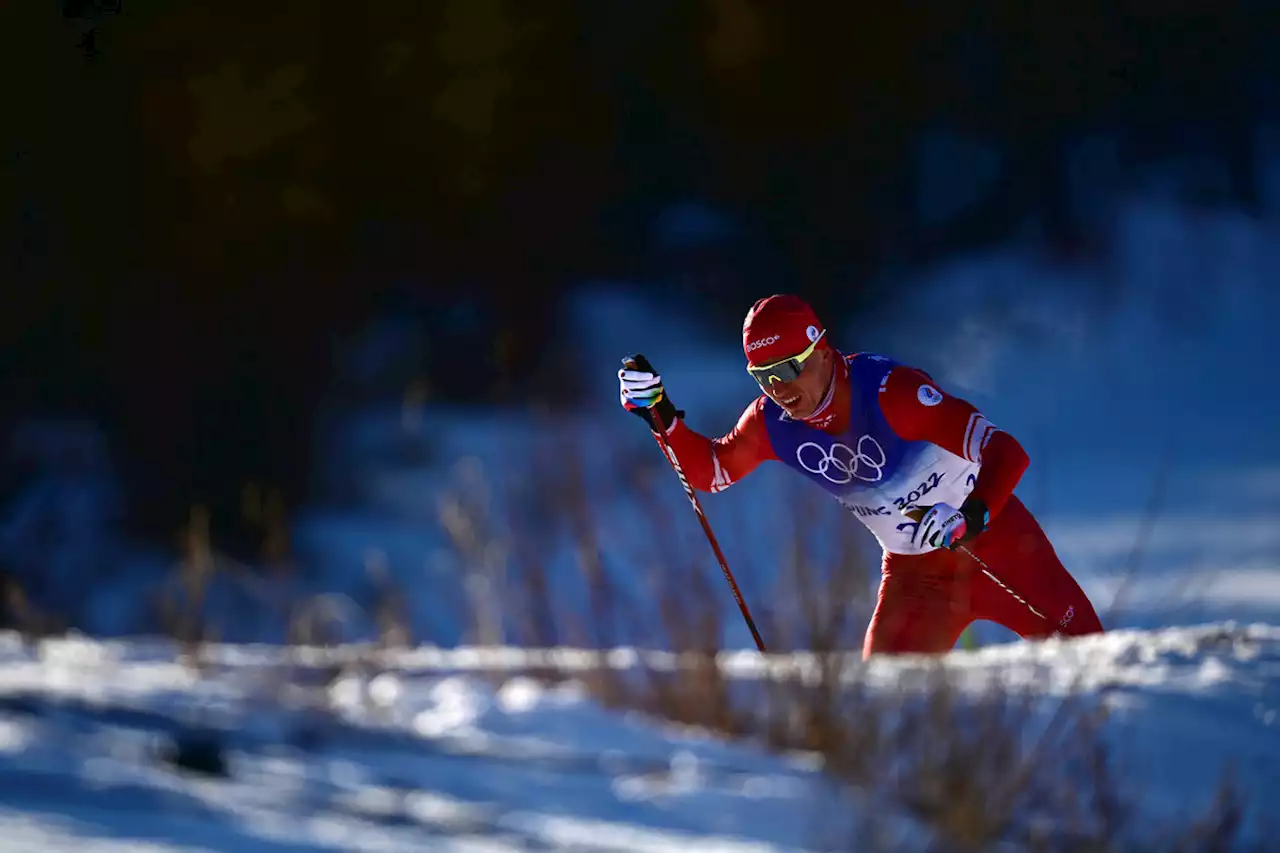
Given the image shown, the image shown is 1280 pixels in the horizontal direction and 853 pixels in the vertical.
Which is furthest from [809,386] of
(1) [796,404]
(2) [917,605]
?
(2) [917,605]

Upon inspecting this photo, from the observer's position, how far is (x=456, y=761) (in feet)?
8.05

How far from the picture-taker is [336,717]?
103 inches

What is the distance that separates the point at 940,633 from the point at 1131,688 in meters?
2.17

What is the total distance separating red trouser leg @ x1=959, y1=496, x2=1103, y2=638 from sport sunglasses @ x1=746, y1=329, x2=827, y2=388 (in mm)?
1084

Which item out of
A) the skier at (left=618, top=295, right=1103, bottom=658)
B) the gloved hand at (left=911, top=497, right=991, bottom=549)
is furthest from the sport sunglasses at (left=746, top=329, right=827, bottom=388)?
the gloved hand at (left=911, top=497, right=991, bottom=549)

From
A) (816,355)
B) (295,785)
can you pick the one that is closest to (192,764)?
(295,785)

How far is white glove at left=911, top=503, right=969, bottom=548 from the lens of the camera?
475 cm

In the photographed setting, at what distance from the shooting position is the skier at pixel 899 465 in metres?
5.05

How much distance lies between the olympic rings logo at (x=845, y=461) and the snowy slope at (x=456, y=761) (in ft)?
6.17

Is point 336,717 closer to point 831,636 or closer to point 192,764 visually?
point 192,764

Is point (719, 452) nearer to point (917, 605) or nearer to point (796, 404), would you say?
point (796, 404)

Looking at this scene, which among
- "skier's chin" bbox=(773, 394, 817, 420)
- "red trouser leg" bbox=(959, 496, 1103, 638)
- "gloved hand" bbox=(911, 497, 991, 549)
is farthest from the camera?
"red trouser leg" bbox=(959, 496, 1103, 638)

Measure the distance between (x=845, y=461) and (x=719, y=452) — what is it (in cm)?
62

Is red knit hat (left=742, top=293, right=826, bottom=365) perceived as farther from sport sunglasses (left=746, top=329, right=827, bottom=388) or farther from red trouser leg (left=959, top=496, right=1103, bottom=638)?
red trouser leg (left=959, top=496, right=1103, bottom=638)
